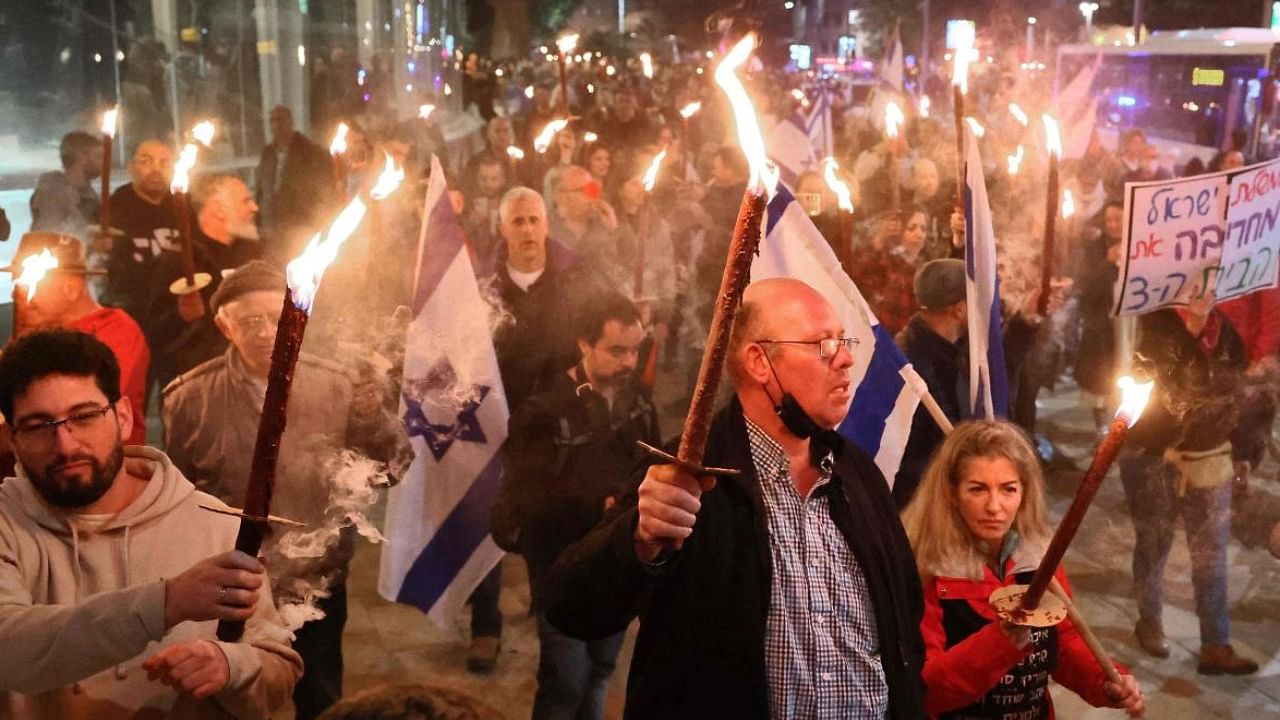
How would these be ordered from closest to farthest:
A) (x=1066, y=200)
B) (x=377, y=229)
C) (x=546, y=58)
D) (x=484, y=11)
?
(x=377, y=229) < (x=1066, y=200) < (x=484, y=11) < (x=546, y=58)

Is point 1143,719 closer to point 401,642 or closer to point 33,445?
point 401,642

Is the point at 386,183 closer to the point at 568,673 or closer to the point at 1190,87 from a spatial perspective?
the point at 568,673

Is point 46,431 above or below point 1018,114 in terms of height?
below

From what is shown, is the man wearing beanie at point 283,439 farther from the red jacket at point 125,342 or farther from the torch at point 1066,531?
the torch at point 1066,531

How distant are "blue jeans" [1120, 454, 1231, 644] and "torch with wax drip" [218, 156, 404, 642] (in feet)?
16.2

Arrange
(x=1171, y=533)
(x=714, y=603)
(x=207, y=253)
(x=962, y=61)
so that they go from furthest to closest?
(x=207, y=253), (x=1171, y=533), (x=962, y=61), (x=714, y=603)

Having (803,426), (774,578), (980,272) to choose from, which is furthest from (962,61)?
(774,578)

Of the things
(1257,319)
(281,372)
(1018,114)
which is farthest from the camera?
(1018,114)

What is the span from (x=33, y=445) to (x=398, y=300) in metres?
3.70

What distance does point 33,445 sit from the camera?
255 cm

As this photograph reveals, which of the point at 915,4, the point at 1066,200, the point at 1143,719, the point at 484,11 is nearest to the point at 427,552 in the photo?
the point at 1143,719

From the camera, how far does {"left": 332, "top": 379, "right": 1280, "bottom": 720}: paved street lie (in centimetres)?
543

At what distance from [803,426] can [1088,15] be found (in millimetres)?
36054

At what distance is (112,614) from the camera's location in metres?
2.23
